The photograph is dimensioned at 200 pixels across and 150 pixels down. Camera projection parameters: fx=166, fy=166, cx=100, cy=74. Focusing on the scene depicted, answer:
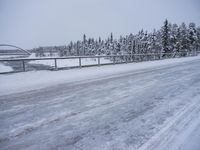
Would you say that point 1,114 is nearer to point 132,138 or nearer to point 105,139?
point 105,139

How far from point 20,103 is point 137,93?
165 inches

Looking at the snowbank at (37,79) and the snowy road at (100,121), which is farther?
the snowbank at (37,79)

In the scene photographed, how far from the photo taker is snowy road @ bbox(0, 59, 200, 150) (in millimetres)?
3066

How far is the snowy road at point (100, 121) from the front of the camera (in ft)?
10.1

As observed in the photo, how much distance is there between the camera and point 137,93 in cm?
647

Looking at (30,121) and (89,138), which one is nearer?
(89,138)

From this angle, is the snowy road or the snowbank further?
the snowbank

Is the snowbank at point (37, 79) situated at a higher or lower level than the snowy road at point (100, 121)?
higher

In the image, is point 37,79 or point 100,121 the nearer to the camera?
point 100,121

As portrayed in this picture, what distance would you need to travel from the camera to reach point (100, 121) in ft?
13.0

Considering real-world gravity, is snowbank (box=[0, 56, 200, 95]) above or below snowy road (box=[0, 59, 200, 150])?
above

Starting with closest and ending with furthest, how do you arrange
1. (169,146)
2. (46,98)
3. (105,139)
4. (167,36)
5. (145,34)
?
(169,146) → (105,139) → (46,98) → (167,36) → (145,34)

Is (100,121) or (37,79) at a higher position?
(37,79)

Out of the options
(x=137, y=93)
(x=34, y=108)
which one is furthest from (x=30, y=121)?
(x=137, y=93)
